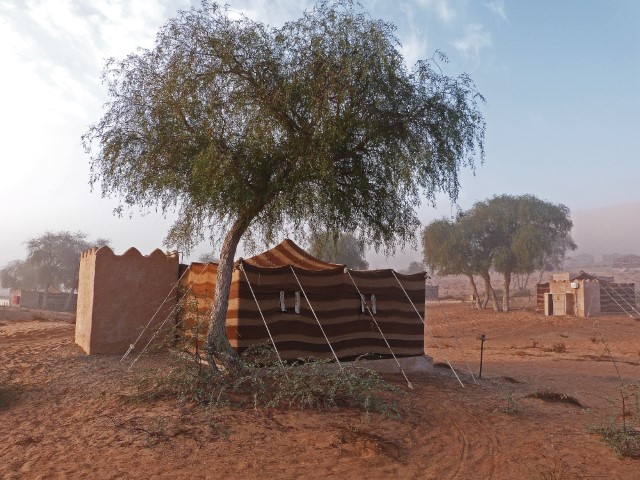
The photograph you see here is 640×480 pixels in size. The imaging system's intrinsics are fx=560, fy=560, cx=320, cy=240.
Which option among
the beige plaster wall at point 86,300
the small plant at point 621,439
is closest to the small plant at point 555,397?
the small plant at point 621,439

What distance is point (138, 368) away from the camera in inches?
403

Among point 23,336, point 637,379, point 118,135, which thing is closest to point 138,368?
point 118,135

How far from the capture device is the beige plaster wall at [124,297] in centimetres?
1188

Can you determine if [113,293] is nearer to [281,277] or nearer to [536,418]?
[281,277]

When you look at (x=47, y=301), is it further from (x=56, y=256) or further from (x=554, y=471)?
(x=554, y=471)

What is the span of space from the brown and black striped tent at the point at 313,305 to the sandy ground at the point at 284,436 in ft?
4.35

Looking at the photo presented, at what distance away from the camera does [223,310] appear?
30.3 feet

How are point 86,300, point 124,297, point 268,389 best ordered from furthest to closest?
1. point 86,300
2. point 124,297
3. point 268,389

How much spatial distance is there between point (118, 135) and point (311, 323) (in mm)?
4834

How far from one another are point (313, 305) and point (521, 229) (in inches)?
1127

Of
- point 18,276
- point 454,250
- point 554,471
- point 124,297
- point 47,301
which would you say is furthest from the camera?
point 18,276

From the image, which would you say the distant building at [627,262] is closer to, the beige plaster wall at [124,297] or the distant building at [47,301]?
the distant building at [47,301]

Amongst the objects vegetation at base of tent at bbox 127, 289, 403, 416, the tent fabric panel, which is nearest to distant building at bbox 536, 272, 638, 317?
the tent fabric panel

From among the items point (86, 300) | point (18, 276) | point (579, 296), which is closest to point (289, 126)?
point (86, 300)
